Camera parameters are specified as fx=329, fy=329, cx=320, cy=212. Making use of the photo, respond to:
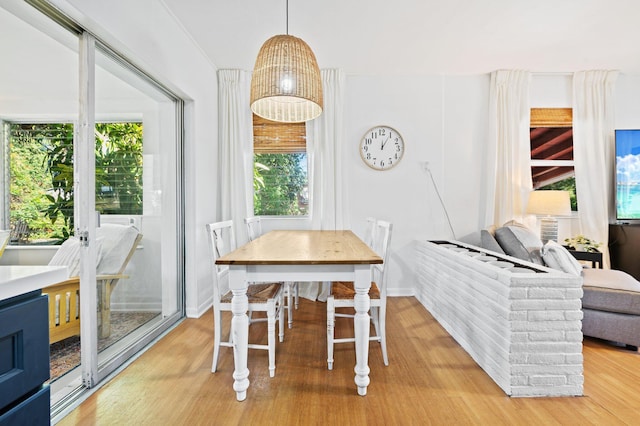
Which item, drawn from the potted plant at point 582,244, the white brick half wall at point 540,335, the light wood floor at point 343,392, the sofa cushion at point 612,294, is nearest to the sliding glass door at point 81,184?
the light wood floor at point 343,392

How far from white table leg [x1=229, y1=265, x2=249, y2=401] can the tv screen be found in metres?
4.20

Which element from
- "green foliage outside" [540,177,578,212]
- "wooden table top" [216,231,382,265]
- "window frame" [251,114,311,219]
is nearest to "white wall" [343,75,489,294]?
"window frame" [251,114,311,219]

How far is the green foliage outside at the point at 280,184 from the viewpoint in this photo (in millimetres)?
3881

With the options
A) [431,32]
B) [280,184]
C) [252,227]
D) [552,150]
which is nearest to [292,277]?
[252,227]

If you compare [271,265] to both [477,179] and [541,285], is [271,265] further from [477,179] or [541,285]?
[477,179]

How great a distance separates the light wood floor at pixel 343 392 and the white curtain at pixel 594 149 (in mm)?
1744

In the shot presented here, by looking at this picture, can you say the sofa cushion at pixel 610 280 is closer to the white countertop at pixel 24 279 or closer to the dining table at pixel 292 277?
the dining table at pixel 292 277

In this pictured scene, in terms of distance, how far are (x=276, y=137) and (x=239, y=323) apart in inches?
99.7

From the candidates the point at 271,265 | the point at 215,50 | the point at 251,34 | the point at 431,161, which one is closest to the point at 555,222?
the point at 431,161

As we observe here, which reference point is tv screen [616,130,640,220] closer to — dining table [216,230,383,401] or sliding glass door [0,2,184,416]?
dining table [216,230,383,401]

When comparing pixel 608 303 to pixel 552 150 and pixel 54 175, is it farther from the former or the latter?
pixel 54 175

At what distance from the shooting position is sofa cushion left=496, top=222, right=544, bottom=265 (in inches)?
121

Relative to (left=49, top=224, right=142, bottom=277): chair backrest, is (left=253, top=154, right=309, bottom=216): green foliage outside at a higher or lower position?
higher

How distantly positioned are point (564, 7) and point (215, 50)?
3.01 metres
